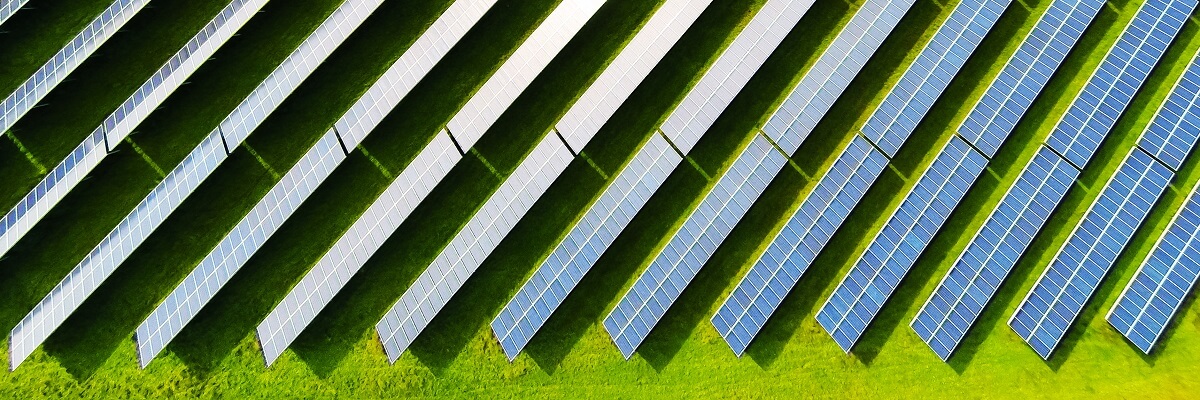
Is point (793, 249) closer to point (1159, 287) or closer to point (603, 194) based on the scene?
point (603, 194)

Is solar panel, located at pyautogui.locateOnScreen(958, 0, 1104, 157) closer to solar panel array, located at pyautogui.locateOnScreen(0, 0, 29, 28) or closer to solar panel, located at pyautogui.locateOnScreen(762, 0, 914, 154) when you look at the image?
solar panel, located at pyautogui.locateOnScreen(762, 0, 914, 154)

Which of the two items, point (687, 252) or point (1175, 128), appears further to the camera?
point (1175, 128)

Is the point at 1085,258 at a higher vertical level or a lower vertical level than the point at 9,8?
higher

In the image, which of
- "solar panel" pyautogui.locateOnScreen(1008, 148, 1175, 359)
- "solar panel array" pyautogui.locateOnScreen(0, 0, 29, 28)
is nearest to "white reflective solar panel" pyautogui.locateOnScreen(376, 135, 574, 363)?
"solar panel" pyautogui.locateOnScreen(1008, 148, 1175, 359)

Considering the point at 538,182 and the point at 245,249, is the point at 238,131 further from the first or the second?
the point at 538,182

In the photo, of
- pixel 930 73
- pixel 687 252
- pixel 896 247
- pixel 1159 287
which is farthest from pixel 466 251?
pixel 1159 287

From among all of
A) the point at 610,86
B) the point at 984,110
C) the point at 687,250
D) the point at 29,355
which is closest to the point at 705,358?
the point at 687,250
